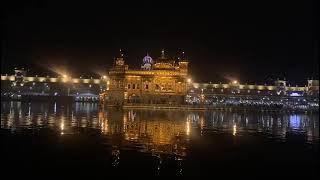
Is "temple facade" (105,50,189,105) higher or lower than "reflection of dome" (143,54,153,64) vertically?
lower

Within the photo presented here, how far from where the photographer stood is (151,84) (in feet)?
243

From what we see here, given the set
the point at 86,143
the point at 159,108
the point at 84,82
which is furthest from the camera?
the point at 84,82

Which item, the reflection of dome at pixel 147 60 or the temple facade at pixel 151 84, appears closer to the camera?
the temple facade at pixel 151 84

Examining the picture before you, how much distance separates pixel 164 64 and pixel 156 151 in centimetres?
5679

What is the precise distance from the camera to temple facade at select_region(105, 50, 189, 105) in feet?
242

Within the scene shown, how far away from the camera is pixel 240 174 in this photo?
15242 millimetres

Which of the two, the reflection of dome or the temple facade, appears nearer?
the temple facade

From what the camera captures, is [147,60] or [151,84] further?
[147,60]

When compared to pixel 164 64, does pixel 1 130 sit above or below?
below

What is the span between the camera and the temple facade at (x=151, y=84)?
7369cm

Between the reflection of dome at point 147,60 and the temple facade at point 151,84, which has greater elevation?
the reflection of dome at point 147,60

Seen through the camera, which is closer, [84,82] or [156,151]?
[156,151]

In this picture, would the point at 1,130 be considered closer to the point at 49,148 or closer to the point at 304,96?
the point at 49,148

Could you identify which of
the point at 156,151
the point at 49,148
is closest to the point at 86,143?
the point at 49,148
